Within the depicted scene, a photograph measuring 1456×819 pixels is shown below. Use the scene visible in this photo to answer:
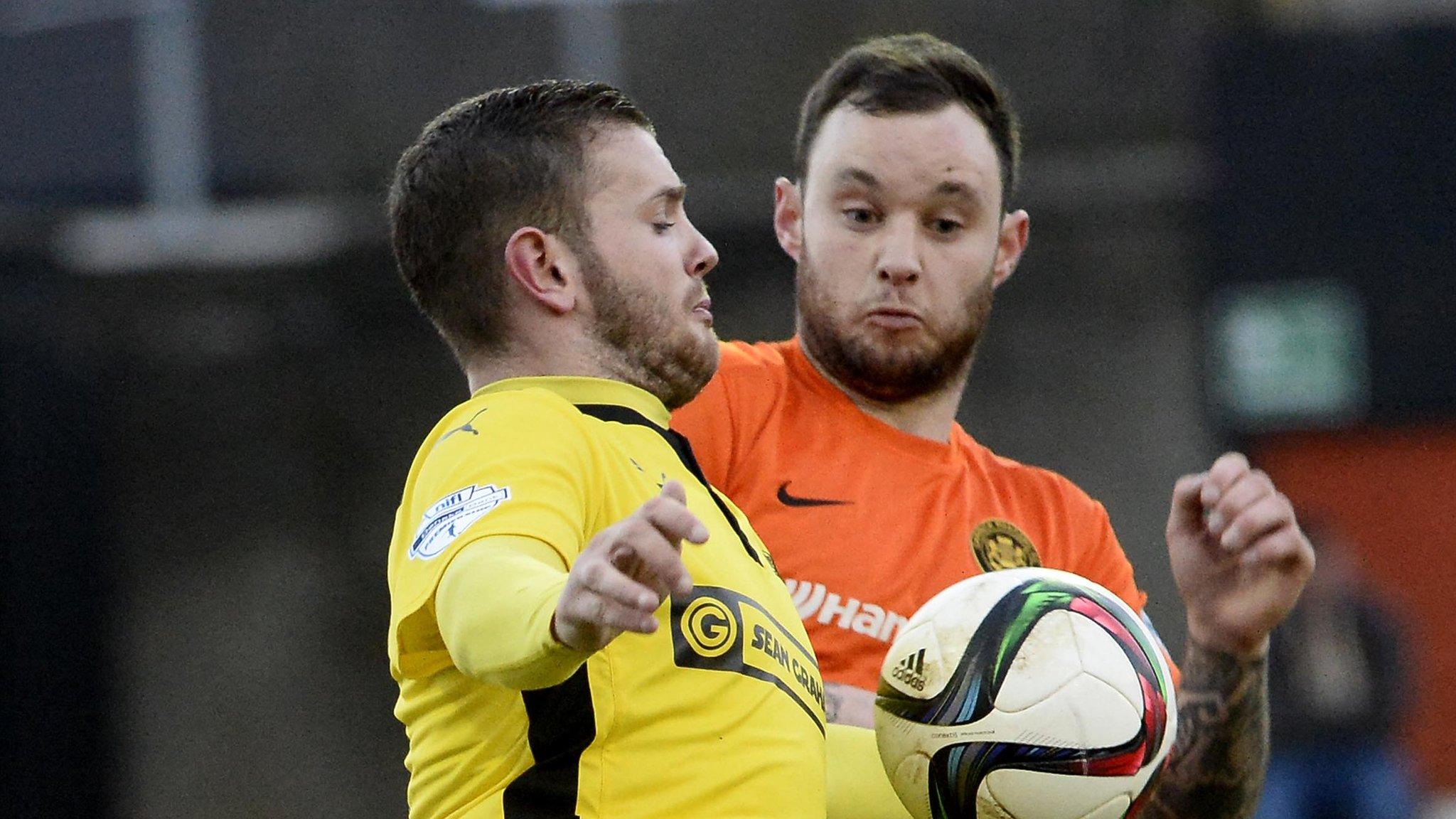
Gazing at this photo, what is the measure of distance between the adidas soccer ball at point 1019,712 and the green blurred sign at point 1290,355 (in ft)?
21.8

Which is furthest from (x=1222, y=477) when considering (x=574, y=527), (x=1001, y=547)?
(x=574, y=527)

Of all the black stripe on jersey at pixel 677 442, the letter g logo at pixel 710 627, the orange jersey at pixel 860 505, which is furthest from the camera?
the orange jersey at pixel 860 505

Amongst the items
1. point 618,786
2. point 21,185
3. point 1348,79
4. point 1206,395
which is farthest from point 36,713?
point 1348,79

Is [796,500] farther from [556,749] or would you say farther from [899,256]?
[556,749]

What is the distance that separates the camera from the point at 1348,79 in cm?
929

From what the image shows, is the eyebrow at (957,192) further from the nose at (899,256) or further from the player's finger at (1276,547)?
the player's finger at (1276,547)

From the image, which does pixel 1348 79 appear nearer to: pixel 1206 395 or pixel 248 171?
pixel 1206 395

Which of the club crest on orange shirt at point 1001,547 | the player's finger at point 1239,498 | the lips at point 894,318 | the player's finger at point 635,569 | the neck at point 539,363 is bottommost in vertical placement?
the club crest on orange shirt at point 1001,547

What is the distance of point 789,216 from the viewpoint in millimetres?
3975

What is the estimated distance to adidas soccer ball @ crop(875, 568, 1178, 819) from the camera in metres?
2.84

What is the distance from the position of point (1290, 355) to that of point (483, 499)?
7537mm

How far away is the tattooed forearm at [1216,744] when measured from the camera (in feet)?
11.6

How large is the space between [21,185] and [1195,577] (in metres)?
7.11

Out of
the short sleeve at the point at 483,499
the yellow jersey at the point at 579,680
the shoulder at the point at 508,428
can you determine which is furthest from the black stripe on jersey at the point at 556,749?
the shoulder at the point at 508,428
